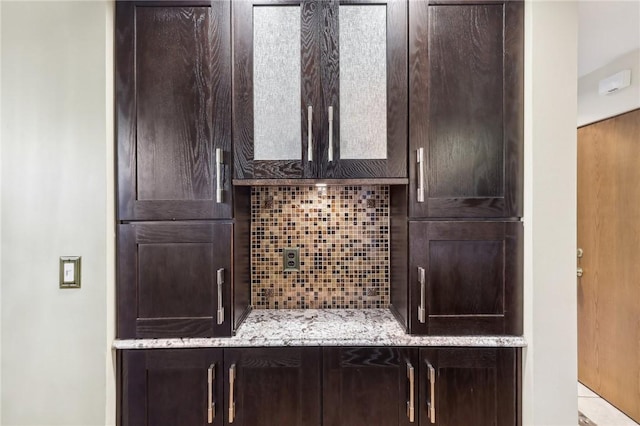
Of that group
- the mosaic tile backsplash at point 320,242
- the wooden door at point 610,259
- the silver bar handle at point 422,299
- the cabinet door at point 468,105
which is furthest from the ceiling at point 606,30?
the silver bar handle at point 422,299

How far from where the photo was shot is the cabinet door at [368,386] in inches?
52.0

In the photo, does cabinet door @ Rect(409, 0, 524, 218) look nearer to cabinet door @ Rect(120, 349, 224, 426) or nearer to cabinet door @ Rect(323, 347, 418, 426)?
cabinet door @ Rect(323, 347, 418, 426)

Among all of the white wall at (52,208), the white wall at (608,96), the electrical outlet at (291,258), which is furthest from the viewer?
the white wall at (608,96)

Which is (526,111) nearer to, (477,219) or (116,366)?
(477,219)

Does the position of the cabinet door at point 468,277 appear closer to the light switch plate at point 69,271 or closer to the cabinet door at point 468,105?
the cabinet door at point 468,105

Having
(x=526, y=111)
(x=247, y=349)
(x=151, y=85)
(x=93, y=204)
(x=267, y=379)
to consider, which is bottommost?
(x=267, y=379)

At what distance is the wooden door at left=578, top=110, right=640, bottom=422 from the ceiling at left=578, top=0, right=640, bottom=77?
435 millimetres

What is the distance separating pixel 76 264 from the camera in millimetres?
1305

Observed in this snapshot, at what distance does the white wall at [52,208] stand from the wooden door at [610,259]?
10.0 ft

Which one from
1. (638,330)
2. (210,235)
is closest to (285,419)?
(210,235)

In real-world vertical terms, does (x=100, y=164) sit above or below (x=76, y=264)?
above

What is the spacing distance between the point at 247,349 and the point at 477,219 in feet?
3.47

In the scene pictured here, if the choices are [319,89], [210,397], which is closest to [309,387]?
[210,397]

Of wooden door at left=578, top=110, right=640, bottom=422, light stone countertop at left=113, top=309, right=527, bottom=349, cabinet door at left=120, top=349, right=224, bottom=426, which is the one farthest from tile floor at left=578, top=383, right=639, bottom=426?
cabinet door at left=120, top=349, right=224, bottom=426
